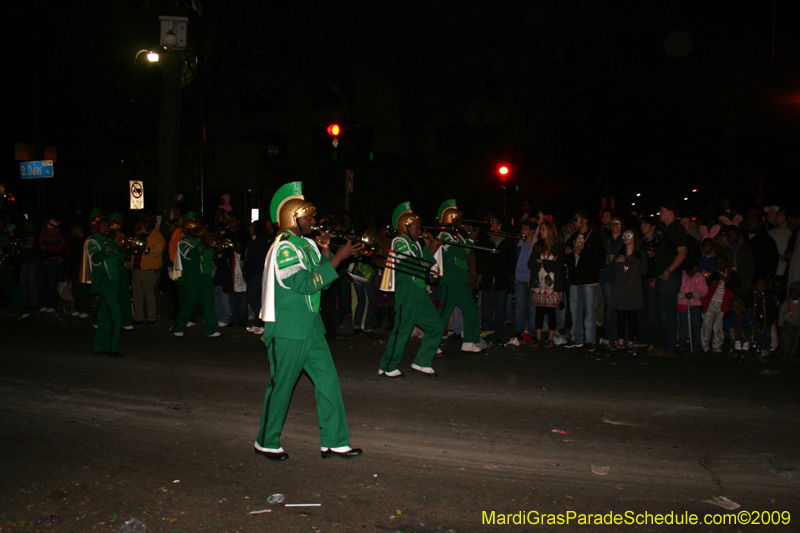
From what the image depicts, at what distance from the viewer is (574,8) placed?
21.2 metres

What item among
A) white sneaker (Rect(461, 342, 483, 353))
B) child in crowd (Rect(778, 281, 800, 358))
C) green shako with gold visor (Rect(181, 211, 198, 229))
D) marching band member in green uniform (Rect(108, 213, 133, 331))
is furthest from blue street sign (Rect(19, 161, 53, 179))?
child in crowd (Rect(778, 281, 800, 358))

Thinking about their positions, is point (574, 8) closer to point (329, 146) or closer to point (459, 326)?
point (329, 146)

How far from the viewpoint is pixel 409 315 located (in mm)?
7773

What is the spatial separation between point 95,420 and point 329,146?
8.66 m

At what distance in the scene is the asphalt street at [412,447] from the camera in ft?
13.9

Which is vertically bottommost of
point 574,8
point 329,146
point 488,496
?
point 488,496

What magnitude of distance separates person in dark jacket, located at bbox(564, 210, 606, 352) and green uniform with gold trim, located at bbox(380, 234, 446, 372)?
3.07 meters

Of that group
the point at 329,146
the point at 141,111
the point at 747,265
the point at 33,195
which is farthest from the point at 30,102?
the point at 747,265

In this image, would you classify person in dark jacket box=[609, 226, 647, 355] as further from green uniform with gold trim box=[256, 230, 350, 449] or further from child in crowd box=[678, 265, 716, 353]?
green uniform with gold trim box=[256, 230, 350, 449]

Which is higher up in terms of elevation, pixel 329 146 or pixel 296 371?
pixel 329 146

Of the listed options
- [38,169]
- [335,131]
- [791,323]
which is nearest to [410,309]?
[791,323]

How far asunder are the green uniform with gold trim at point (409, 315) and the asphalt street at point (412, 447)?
13.3 inches

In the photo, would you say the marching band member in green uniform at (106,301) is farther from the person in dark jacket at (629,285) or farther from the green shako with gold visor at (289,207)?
the person in dark jacket at (629,285)

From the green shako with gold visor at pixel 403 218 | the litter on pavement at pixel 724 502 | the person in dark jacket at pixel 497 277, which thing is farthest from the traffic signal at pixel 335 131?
the litter on pavement at pixel 724 502
